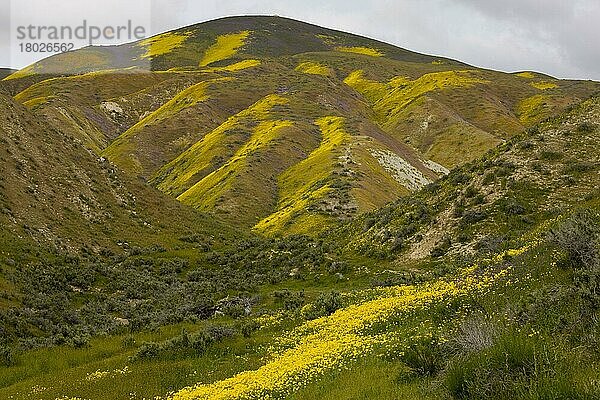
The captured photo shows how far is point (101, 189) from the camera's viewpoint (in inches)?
2298

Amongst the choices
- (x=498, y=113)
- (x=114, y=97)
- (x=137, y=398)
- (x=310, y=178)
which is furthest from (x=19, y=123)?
(x=498, y=113)

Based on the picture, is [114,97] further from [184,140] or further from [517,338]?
[517,338]

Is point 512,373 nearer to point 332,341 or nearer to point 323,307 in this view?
point 332,341

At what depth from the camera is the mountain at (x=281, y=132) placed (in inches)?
3088

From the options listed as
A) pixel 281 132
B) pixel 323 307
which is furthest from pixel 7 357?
pixel 281 132

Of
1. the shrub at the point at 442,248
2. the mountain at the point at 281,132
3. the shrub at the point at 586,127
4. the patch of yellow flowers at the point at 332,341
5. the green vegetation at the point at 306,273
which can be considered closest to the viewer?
the green vegetation at the point at 306,273

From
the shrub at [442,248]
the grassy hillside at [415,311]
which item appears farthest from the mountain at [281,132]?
the shrub at [442,248]

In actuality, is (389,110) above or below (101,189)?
above

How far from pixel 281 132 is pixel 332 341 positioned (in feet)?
301

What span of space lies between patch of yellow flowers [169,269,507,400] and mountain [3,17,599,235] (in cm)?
4056

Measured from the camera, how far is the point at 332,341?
17.6m

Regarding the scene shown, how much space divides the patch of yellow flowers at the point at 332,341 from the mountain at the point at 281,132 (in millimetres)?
40562

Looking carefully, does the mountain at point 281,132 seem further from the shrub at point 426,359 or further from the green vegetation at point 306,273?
the shrub at point 426,359

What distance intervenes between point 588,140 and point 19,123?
55415mm
